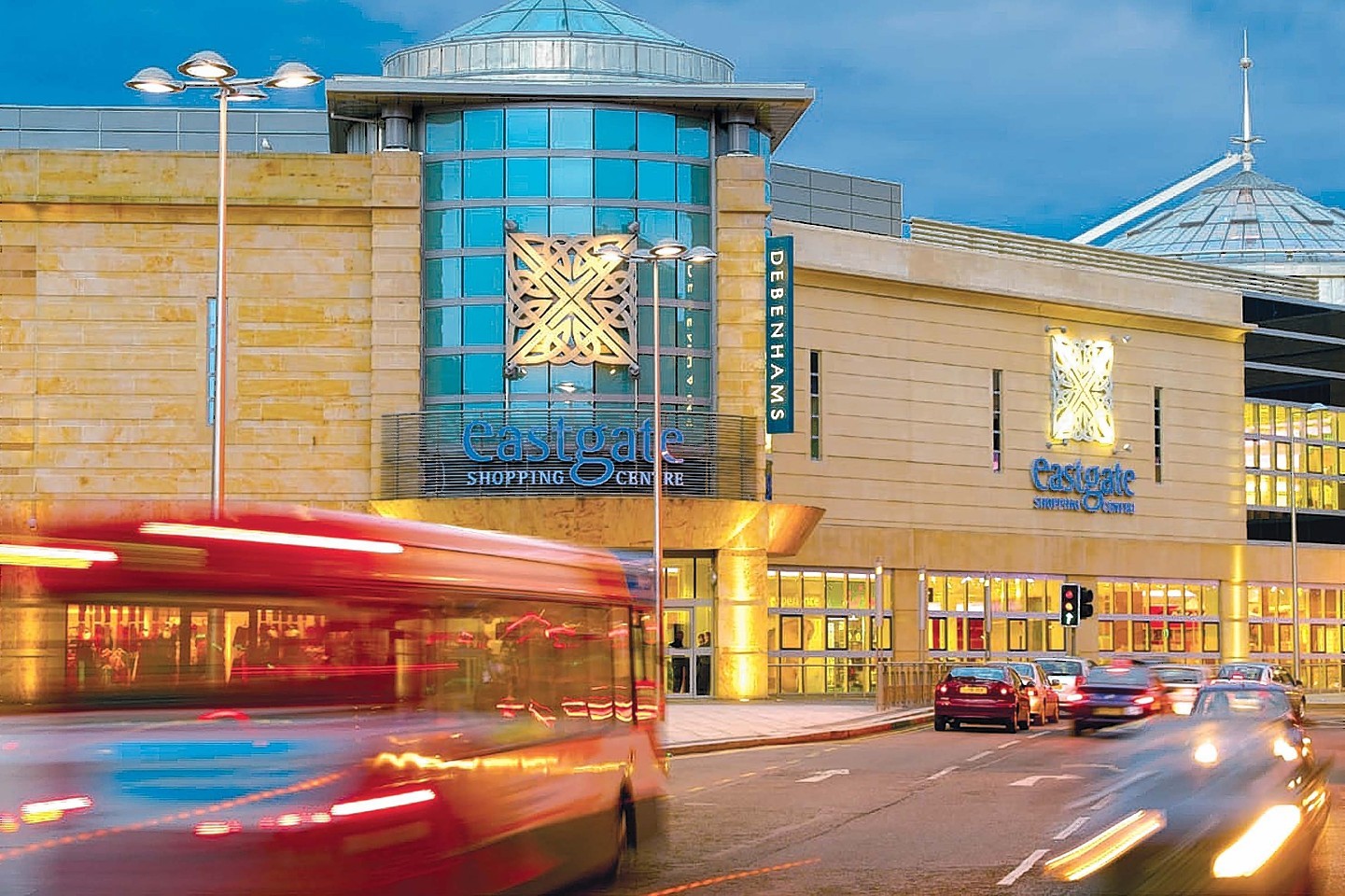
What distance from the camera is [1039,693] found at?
41344 millimetres

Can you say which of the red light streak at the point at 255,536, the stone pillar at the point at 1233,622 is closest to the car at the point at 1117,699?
the red light streak at the point at 255,536

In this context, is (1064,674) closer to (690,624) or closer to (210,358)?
(690,624)

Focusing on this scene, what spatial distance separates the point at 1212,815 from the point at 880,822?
29.0ft

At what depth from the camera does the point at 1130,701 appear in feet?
119

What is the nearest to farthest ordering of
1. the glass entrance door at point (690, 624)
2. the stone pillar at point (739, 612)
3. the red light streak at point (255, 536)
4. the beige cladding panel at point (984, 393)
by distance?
the red light streak at point (255, 536), the stone pillar at point (739, 612), the glass entrance door at point (690, 624), the beige cladding panel at point (984, 393)

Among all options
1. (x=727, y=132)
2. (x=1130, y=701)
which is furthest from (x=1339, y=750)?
(x=727, y=132)

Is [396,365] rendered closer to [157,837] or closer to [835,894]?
[835,894]

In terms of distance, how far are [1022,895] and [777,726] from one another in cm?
2473

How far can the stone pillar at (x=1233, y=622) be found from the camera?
6988cm

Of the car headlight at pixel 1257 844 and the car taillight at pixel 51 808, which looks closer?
the car taillight at pixel 51 808

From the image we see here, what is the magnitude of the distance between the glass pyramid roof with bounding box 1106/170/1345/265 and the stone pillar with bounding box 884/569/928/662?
33474 millimetres

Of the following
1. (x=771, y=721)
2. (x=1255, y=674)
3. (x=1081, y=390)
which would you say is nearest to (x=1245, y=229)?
(x=1081, y=390)

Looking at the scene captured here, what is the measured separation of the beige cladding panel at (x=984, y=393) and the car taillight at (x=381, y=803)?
45.6 m

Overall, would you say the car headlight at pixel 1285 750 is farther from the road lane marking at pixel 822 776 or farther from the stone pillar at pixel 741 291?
the stone pillar at pixel 741 291
